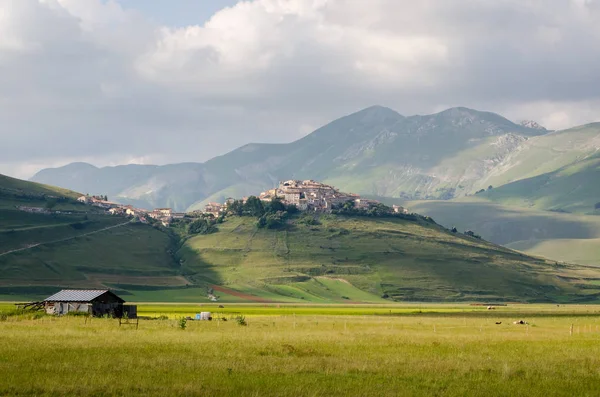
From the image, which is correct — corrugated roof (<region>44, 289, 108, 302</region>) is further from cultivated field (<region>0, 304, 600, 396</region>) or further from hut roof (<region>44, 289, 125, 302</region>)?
cultivated field (<region>0, 304, 600, 396</region>)

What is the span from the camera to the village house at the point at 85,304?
9719 cm

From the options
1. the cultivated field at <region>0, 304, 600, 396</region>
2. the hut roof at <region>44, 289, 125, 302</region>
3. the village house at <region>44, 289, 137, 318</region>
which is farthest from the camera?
the hut roof at <region>44, 289, 125, 302</region>

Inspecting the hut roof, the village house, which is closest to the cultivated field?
the village house

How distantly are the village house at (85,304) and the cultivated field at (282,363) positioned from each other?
26056 millimetres

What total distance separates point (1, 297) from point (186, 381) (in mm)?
146987

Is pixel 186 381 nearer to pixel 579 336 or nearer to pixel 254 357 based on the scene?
pixel 254 357

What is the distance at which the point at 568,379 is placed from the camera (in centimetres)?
4294

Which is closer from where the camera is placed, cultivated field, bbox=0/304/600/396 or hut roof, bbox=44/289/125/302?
cultivated field, bbox=0/304/600/396

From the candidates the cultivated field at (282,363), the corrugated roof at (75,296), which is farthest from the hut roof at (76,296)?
the cultivated field at (282,363)

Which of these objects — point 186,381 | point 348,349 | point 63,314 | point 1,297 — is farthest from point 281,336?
point 1,297

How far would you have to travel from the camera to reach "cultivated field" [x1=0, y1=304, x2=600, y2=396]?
3822 cm

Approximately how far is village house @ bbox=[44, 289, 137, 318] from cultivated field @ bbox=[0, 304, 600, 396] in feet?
85.5

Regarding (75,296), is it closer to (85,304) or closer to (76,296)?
(76,296)

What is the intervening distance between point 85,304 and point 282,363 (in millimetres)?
57227
